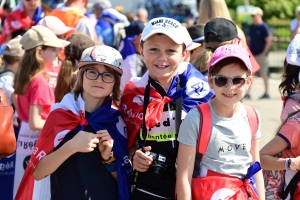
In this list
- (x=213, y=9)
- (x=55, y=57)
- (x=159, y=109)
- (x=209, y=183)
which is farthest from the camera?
(x=213, y=9)

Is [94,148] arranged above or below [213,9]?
below

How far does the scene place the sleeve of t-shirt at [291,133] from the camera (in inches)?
170

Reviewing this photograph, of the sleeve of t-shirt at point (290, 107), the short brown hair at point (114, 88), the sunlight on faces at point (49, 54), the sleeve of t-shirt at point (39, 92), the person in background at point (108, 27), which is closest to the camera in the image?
the short brown hair at point (114, 88)

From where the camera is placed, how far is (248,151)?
3814 millimetres

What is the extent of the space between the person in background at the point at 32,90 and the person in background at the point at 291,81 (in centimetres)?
221

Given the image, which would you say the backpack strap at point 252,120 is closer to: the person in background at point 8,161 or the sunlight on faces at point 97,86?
the sunlight on faces at point 97,86

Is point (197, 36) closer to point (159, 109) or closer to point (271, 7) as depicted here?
point (159, 109)

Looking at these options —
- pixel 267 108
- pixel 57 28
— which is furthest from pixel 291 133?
pixel 267 108

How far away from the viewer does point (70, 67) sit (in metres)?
Result: 5.64

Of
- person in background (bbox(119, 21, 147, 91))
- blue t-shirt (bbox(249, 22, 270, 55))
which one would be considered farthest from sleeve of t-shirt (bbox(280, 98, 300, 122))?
blue t-shirt (bbox(249, 22, 270, 55))

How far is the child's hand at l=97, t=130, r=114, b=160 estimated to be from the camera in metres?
3.97

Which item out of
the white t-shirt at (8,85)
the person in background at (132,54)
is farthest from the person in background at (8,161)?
the person in background at (132,54)

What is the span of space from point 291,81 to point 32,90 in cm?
242

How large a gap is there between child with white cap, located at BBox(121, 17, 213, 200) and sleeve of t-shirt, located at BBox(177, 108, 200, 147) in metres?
0.27
